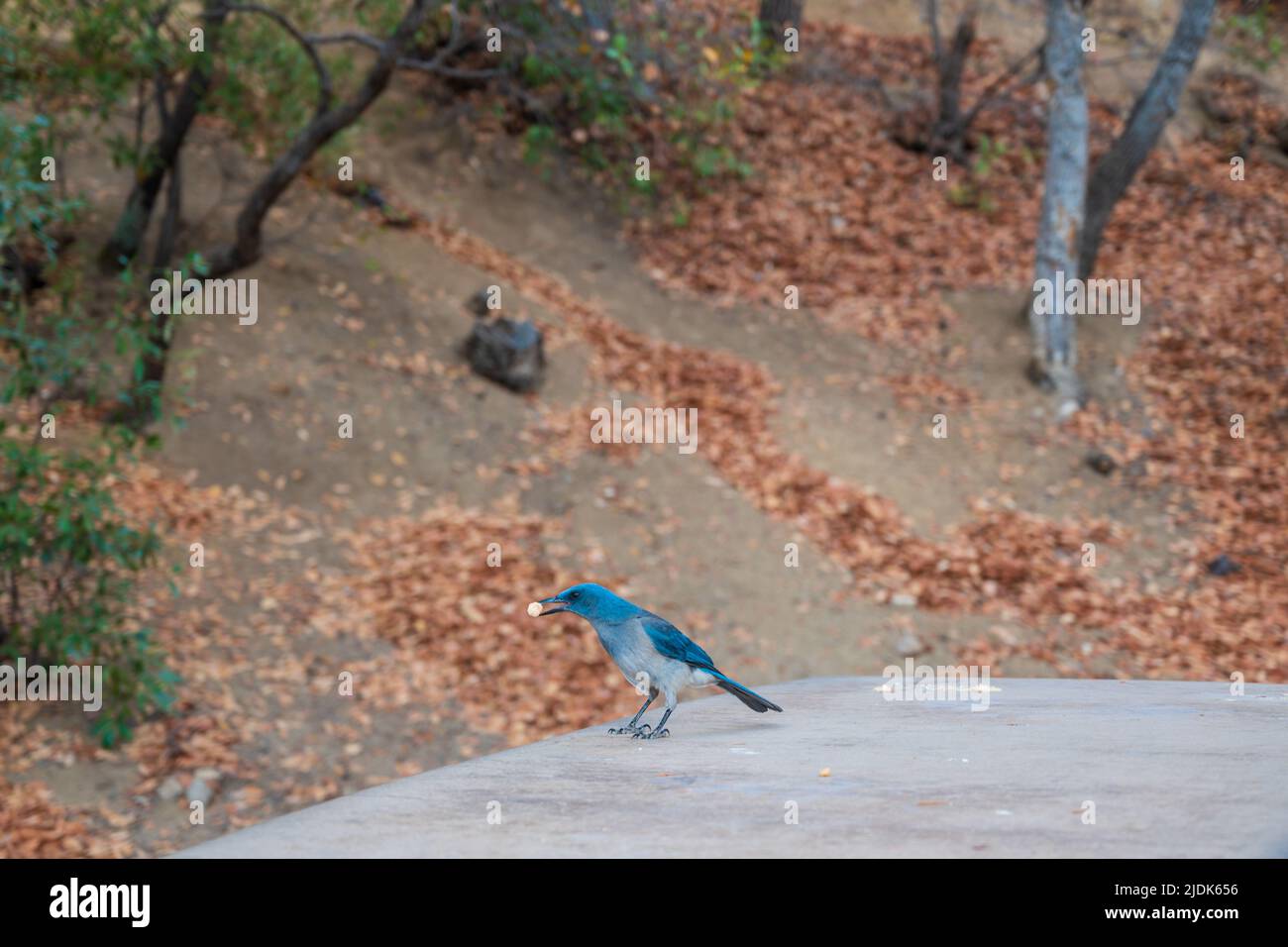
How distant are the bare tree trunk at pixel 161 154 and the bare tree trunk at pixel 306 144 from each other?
785mm

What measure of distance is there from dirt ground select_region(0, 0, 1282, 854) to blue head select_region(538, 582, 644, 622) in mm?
3666

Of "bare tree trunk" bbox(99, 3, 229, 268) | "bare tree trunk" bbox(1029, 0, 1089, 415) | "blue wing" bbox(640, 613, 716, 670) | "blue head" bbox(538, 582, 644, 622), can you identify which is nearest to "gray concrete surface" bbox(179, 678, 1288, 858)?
"blue wing" bbox(640, 613, 716, 670)

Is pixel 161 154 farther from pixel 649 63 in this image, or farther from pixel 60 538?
pixel 60 538

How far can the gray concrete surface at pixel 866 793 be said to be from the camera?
1.92m

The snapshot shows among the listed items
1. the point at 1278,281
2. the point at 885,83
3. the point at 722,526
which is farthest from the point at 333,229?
the point at 1278,281

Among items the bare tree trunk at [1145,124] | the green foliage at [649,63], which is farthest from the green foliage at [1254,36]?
the green foliage at [649,63]

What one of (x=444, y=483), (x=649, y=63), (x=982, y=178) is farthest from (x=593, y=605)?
(x=982, y=178)

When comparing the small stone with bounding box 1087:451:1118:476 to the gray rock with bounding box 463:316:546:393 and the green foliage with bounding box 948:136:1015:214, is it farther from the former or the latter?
the green foliage with bounding box 948:136:1015:214

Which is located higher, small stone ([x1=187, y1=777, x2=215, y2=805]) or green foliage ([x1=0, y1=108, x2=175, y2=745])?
green foliage ([x1=0, y1=108, x2=175, y2=745])

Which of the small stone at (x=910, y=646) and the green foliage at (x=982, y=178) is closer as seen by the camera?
the small stone at (x=910, y=646)

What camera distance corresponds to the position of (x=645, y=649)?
3.35 metres

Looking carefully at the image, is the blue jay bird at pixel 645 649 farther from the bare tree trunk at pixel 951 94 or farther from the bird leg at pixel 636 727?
the bare tree trunk at pixel 951 94

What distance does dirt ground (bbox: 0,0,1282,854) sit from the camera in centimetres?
692

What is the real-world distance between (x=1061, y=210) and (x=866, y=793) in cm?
1114
